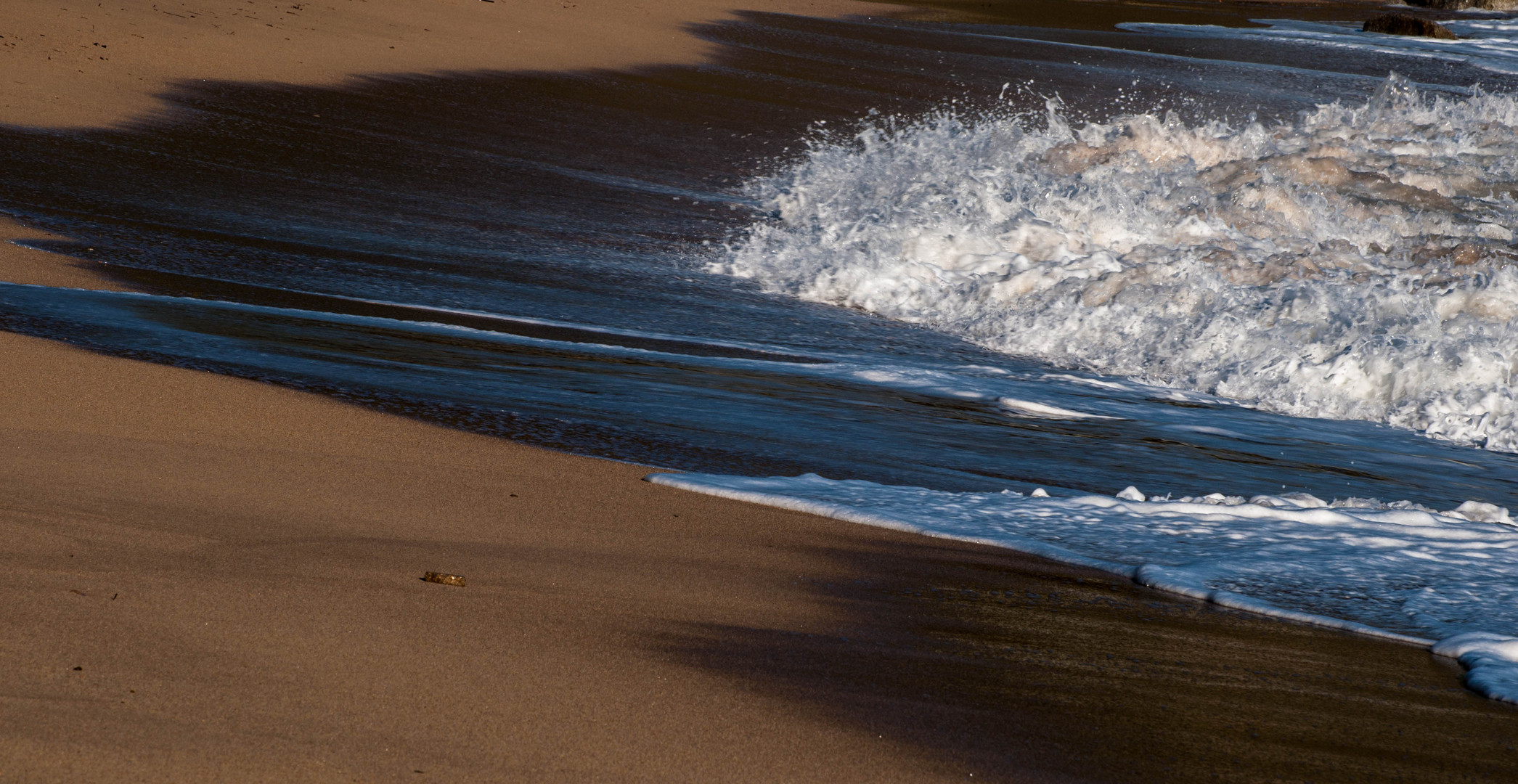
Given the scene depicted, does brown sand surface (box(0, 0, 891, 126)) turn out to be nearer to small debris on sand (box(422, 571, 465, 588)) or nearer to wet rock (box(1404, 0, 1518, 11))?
small debris on sand (box(422, 571, 465, 588))

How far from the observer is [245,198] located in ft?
30.8

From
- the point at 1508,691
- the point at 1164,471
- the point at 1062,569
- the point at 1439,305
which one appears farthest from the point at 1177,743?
the point at 1439,305

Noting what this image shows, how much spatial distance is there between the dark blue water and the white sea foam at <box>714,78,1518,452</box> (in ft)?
1.49

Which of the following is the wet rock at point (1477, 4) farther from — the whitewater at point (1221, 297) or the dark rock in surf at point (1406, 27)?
the whitewater at point (1221, 297)

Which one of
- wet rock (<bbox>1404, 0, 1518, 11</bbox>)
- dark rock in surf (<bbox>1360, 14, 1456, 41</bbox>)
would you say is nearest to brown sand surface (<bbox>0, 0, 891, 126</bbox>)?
dark rock in surf (<bbox>1360, 14, 1456, 41</bbox>)

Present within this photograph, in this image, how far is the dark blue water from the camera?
529 cm

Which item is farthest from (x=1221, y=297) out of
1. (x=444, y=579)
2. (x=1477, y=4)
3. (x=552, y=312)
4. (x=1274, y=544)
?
(x=1477, y=4)

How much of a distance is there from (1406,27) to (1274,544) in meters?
31.7

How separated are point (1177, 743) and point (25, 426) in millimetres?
3456

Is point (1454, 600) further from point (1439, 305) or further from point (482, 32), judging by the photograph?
point (482, 32)

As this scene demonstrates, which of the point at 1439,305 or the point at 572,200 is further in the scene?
the point at 572,200

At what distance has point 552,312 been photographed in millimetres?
7129

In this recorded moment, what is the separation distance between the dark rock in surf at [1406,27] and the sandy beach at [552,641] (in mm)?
31806

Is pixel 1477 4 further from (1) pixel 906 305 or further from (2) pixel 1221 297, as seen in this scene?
(1) pixel 906 305
